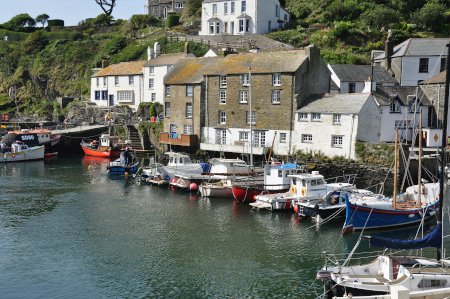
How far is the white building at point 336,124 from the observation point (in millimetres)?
50344

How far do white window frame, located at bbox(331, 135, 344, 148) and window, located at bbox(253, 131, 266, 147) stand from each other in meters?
7.67

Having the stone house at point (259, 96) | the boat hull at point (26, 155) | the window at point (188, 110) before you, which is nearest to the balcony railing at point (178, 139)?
the stone house at point (259, 96)

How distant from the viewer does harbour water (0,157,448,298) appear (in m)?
25.6

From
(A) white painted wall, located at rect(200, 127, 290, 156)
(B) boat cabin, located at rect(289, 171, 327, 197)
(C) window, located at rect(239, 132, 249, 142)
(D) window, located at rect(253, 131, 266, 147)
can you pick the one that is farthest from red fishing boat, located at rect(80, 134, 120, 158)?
(B) boat cabin, located at rect(289, 171, 327, 197)

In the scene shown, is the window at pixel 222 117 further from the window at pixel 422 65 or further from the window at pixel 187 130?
the window at pixel 422 65

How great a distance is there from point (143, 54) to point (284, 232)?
66.7 m

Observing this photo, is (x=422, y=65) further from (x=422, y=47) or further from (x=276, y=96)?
(x=276, y=96)

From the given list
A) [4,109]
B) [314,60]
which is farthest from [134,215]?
[4,109]

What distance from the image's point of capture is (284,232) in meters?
34.9

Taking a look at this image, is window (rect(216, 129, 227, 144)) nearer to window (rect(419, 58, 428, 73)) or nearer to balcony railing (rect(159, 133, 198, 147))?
balcony railing (rect(159, 133, 198, 147))

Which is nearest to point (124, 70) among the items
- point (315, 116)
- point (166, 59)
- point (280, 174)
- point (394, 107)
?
point (166, 59)

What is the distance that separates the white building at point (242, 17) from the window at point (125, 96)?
1838cm

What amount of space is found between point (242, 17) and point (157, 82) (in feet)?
62.8

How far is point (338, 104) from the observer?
5206 centimetres
